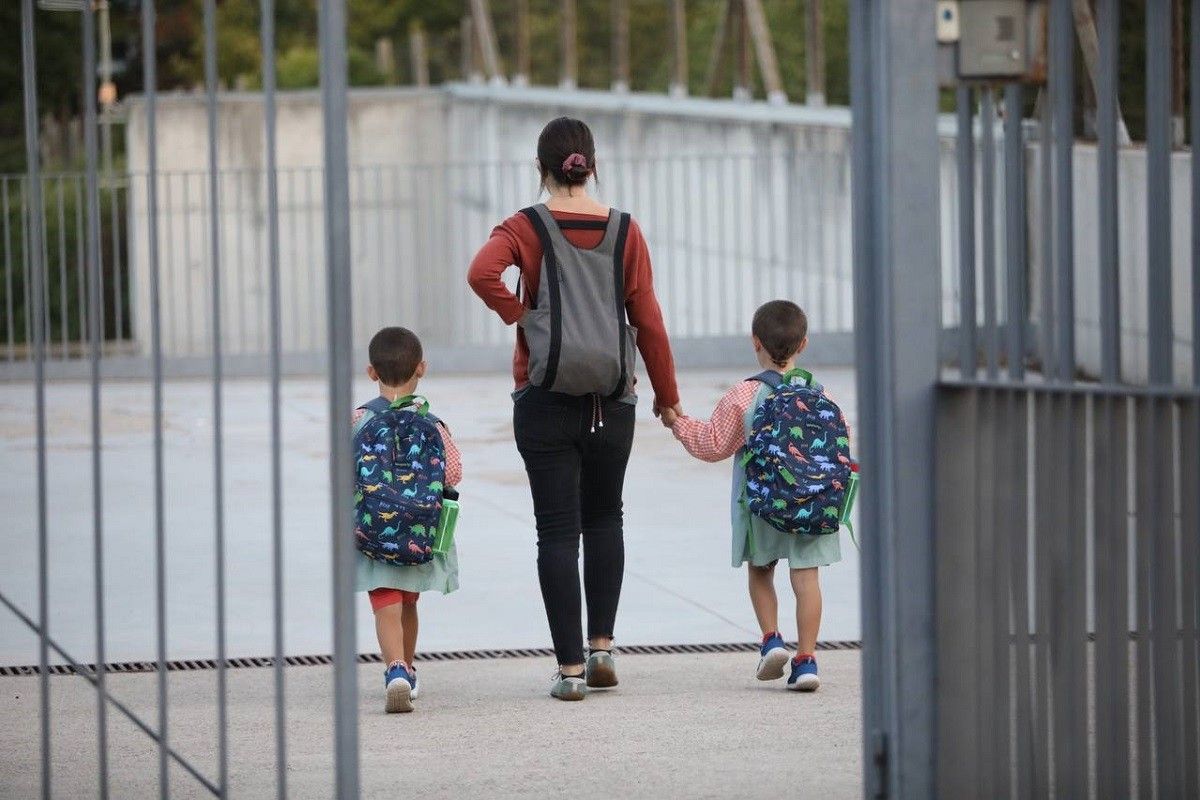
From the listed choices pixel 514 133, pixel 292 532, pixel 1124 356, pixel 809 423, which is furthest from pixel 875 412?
pixel 514 133

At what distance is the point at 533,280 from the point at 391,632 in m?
1.08

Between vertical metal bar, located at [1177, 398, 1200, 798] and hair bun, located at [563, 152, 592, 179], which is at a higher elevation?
hair bun, located at [563, 152, 592, 179]

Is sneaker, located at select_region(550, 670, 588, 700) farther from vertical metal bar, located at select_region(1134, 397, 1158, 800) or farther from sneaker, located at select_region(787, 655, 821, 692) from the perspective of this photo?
vertical metal bar, located at select_region(1134, 397, 1158, 800)

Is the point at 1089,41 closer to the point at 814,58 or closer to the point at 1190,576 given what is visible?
the point at 1190,576

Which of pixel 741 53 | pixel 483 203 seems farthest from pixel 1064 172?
pixel 483 203

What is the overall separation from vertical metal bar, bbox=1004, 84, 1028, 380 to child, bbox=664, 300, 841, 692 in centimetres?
210

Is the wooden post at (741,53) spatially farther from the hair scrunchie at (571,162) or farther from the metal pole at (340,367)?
the metal pole at (340,367)

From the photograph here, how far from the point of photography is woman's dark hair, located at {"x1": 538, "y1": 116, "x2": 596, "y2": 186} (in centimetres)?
602

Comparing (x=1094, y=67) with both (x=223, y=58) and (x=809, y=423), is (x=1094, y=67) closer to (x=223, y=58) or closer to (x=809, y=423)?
(x=809, y=423)

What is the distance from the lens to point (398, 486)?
590 centimetres

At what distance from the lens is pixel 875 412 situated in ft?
13.5

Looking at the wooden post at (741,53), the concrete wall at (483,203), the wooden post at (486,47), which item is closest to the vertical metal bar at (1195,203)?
the concrete wall at (483,203)

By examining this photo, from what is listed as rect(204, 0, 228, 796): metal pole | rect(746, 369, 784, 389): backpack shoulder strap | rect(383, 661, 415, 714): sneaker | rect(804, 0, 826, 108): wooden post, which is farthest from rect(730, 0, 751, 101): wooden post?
rect(204, 0, 228, 796): metal pole

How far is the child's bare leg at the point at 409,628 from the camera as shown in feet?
20.0
